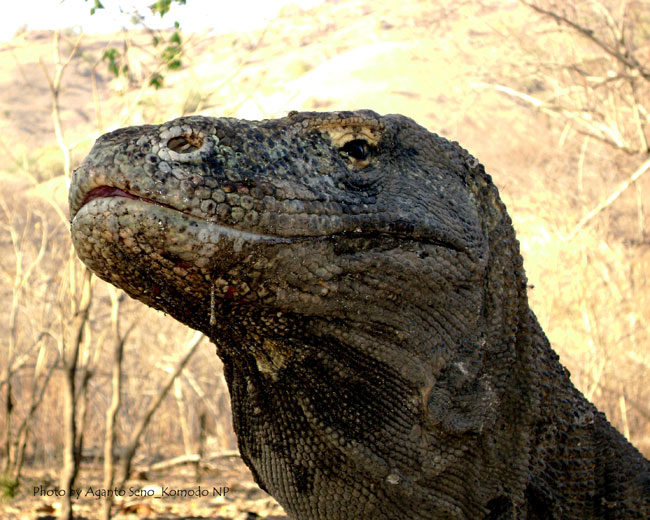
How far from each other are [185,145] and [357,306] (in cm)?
62

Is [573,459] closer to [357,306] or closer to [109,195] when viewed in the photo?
[357,306]

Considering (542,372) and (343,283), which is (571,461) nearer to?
(542,372)

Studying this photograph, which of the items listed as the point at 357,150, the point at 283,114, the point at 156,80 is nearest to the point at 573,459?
the point at 357,150

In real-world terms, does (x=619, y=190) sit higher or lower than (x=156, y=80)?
lower

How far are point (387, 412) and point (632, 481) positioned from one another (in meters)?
1.11

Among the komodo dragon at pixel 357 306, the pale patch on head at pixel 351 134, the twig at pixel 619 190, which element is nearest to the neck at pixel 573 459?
the komodo dragon at pixel 357 306

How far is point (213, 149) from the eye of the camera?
1696 millimetres

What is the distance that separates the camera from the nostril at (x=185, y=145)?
169 cm

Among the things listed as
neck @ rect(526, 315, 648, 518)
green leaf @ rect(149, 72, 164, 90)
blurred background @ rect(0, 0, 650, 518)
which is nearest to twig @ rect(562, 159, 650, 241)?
blurred background @ rect(0, 0, 650, 518)

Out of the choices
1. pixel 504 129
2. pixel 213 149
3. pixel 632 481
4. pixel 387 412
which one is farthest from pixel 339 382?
pixel 504 129

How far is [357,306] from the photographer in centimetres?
200

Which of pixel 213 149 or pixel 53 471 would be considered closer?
pixel 213 149

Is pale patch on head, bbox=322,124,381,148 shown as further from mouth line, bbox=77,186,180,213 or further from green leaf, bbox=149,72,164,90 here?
green leaf, bbox=149,72,164,90

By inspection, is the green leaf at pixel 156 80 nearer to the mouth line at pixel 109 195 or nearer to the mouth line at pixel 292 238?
the mouth line at pixel 292 238
